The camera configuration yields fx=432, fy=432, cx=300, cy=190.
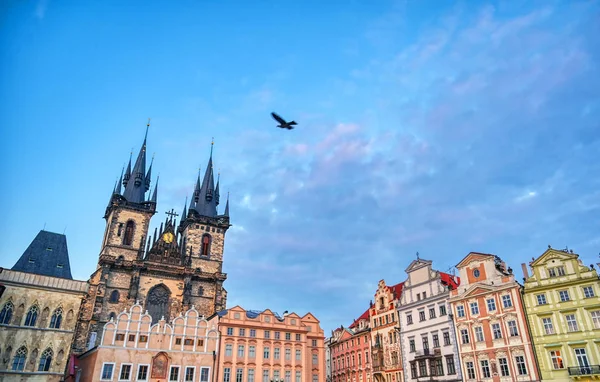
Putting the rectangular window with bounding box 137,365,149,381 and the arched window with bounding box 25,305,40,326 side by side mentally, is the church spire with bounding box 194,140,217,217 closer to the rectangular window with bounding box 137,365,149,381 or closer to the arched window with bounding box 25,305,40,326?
the arched window with bounding box 25,305,40,326

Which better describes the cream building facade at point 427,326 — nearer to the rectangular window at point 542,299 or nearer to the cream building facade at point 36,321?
the rectangular window at point 542,299

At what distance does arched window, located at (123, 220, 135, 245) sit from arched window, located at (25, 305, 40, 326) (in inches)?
589

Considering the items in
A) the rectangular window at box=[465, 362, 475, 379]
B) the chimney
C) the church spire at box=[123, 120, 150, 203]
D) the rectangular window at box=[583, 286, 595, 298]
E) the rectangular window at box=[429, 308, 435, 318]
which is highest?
the church spire at box=[123, 120, 150, 203]

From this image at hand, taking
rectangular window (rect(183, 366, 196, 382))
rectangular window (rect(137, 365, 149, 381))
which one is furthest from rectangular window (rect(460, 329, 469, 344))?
rectangular window (rect(137, 365, 149, 381))

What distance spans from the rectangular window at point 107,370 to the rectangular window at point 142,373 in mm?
2441

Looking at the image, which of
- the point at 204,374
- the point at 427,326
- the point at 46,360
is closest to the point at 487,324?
the point at 427,326

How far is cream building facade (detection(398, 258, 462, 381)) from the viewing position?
42.0 meters

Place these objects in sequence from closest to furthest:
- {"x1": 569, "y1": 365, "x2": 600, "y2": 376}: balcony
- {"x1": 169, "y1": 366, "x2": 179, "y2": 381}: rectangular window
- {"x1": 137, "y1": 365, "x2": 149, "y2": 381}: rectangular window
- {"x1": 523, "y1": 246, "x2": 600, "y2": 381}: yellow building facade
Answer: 1. {"x1": 569, "y1": 365, "x2": 600, "y2": 376}: balcony
2. {"x1": 523, "y1": 246, "x2": 600, "y2": 381}: yellow building facade
3. {"x1": 137, "y1": 365, "x2": 149, "y2": 381}: rectangular window
4. {"x1": 169, "y1": 366, "x2": 179, "y2": 381}: rectangular window

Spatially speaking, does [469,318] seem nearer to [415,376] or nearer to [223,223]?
[415,376]

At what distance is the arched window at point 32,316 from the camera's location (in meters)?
46.9

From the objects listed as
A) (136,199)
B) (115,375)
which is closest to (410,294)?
(115,375)

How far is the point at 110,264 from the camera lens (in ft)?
185

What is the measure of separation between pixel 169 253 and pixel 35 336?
1943 cm

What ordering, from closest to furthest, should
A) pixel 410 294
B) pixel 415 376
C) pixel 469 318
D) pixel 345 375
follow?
1. pixel 469 318
2. pixel 415 376
3. pixel 410 294
4. pixel 345 375
